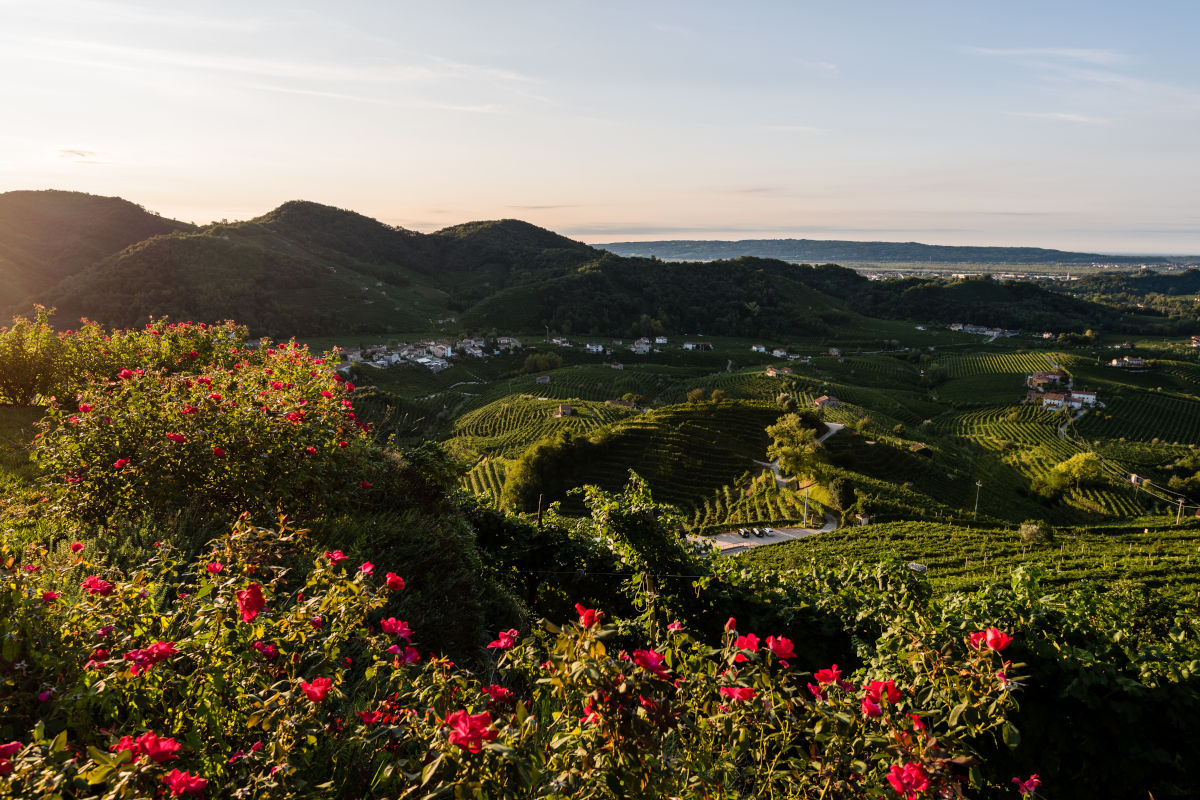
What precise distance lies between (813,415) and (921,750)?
49.6m

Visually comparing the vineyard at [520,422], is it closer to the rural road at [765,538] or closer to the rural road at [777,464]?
the rural road at [777,464]

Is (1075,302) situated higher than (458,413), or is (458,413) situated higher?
(1075,302)

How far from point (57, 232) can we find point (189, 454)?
546 feet

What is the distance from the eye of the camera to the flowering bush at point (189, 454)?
16.3 feet

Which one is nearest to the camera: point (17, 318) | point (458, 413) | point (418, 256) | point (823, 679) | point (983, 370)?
point (823, 679)

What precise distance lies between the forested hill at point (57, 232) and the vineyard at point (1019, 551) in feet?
355

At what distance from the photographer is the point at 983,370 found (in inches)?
3691

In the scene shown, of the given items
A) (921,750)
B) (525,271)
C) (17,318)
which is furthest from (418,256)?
(921,750)

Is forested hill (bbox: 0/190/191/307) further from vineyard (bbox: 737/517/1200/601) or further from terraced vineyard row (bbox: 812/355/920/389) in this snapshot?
terraced vineyard row (bbox: 812/355/920/389)

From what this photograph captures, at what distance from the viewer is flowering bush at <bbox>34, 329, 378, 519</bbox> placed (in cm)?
496

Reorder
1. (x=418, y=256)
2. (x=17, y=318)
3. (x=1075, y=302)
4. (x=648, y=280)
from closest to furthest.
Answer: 1. (x=17, y=318)
2. (x=648, y=280)
3. (x=1075, y=302)
4. (x=418, y=256)

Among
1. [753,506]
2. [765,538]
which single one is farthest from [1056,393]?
[765,538]

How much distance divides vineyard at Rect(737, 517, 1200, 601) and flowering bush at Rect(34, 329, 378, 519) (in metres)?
16.4

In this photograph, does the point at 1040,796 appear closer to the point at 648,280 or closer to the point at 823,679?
the point at 823,679
